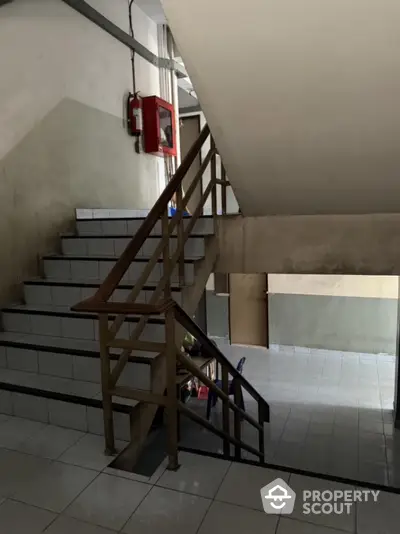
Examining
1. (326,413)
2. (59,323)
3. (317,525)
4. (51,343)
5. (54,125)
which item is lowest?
(326,413)

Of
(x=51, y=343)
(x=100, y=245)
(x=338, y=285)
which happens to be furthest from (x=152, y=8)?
(x=338, y=285)

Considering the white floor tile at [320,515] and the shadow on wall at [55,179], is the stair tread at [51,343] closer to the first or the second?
the shadow on wall at [55,179]

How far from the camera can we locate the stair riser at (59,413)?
2.27 m

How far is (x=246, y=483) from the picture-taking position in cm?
191

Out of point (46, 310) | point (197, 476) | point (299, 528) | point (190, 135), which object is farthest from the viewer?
point (190, 135)

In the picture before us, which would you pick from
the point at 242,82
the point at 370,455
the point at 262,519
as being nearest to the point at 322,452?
the point at 370,455

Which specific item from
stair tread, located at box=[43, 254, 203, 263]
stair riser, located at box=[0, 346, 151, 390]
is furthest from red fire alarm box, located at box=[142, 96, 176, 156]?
stair riser, located at box=[0, 346, 151, 390]

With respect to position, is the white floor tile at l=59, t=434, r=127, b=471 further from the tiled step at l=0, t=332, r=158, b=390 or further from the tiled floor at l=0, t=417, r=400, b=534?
the tiled step at l=0, t=332, r=158, b=390

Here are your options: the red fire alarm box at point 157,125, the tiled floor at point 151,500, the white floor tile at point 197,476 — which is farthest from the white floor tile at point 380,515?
the red fire alarm box at point 157,125

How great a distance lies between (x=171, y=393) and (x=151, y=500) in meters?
0.47

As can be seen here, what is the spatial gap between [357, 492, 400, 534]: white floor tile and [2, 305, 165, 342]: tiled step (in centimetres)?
151

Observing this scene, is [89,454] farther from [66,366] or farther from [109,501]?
[66,366]

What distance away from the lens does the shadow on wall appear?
3.35m

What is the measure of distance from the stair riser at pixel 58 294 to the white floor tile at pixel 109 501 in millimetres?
1402
